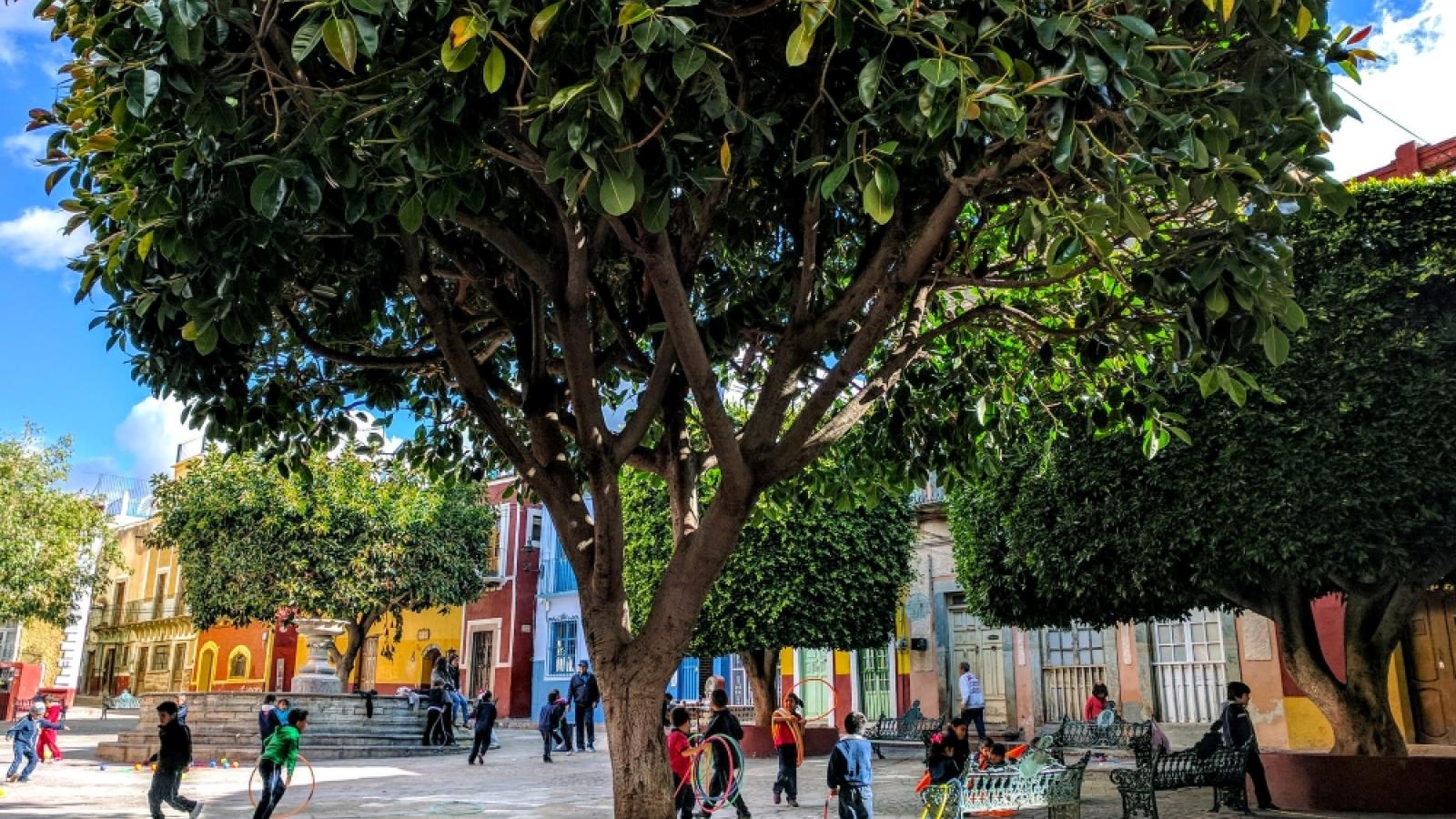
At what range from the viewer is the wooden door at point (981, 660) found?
22.2 meters

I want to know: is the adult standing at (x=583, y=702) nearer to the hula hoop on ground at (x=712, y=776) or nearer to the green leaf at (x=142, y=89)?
the hula hoop on ground at (x=712, y=776)

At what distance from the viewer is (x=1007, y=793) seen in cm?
900

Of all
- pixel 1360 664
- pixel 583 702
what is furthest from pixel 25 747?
pixel 1360 664

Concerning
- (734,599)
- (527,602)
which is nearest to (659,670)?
(734,599)

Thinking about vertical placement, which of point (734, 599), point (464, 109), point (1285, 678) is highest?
point (464, 109)

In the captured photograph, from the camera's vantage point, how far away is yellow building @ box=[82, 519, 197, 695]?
46.9 metres

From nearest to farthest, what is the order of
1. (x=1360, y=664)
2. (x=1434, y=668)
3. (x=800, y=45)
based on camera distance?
(x=800, y=45), (x=1360, y=664), (x=1434, y=668)

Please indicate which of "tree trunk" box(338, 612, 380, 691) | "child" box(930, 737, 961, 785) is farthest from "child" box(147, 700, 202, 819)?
"tree trunk" box(338, 612, 380, 691)

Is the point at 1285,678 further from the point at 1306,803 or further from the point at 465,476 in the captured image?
the point at 465,476

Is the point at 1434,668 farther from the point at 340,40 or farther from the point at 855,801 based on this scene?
the point at 340,40

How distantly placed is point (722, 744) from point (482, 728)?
957cm

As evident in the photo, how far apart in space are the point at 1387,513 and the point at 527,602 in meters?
27.9

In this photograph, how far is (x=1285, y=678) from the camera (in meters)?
17.2

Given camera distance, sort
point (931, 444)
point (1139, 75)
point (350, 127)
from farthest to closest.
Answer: point (931, 444)
point (350, 127)
point (1139, 75)
